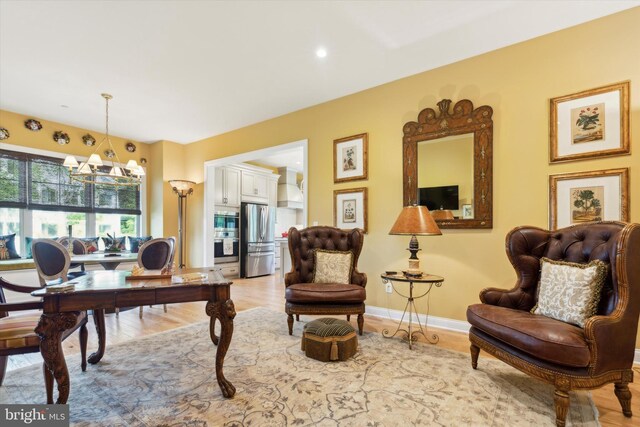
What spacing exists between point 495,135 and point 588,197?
3.23ft

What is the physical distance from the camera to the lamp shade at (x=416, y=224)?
9.29ft

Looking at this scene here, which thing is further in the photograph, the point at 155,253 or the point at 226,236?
the point at 226,236

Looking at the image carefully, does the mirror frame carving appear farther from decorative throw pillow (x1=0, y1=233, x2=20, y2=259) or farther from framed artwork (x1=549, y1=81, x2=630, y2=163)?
decorative throw pillow (x1=0, y1=233, x2=20, y2=259)

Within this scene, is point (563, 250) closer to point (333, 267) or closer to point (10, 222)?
point (333, 267)

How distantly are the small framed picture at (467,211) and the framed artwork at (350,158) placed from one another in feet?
4.21

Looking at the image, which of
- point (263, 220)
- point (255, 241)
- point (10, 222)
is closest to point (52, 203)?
point (10, 222)

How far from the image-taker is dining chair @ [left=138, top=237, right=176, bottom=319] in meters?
3.48

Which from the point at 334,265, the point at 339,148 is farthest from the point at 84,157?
the point at 334,265

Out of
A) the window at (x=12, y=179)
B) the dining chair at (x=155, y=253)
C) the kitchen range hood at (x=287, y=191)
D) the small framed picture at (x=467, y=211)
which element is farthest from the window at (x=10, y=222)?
the small framed picture at (x=467, y=211)

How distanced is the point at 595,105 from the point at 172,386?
4083 mm

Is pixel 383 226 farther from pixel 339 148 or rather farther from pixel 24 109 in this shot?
pixel 24 109

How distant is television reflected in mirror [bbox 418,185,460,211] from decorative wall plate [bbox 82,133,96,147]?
5985mm

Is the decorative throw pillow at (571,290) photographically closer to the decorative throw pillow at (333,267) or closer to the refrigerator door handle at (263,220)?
the decorative throw pillow at (333,267)

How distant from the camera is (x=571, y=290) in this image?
6.58 ft
